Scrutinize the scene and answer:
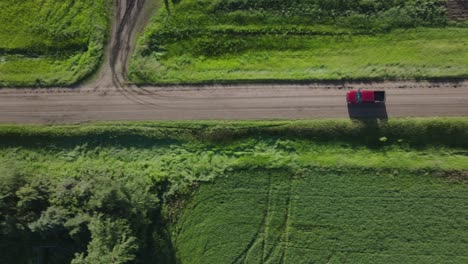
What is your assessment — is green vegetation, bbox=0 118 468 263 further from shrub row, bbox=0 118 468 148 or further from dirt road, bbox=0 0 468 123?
dirt road, bbox=0 0 468 123

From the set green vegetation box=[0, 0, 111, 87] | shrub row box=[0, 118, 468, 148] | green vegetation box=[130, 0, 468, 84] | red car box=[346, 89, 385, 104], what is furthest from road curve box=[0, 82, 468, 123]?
green vegetation box=[0, 0, 111, 87]

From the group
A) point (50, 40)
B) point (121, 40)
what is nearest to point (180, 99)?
point (121, 40)

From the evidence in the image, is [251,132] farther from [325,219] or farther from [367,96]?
[367,96]

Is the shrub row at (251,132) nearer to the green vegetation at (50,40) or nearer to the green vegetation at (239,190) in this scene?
the green vegetation at (239,190)

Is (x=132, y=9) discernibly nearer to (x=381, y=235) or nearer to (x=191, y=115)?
(x=191, y=115)

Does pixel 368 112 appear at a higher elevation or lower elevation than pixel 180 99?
lower

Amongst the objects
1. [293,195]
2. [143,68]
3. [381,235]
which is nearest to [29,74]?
[143,68]
